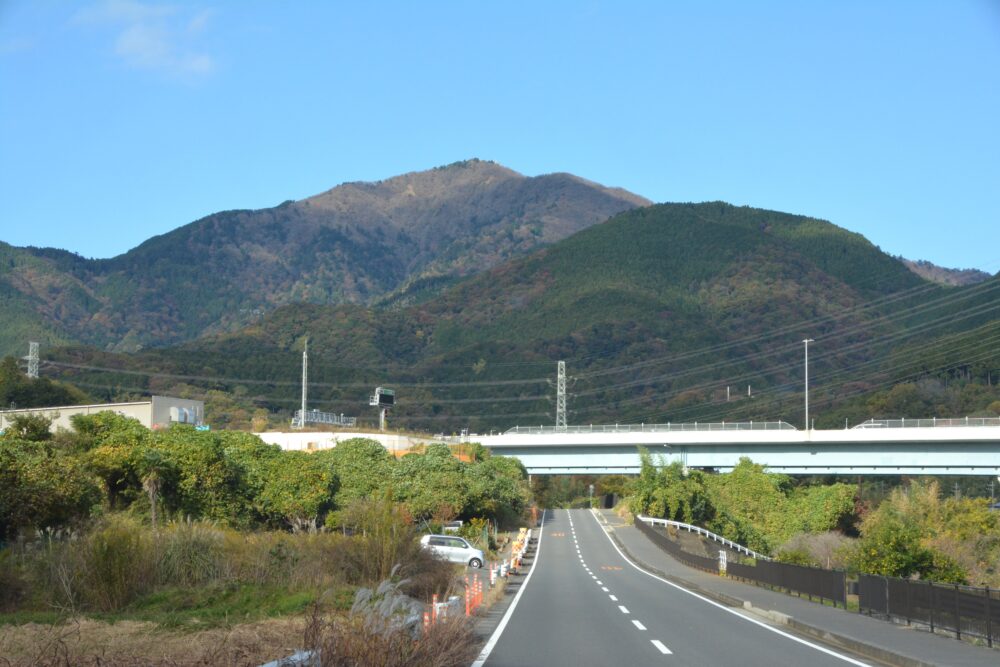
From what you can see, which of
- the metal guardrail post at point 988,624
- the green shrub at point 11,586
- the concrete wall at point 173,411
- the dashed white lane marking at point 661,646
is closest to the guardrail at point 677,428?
the concrete wall at point 173,411

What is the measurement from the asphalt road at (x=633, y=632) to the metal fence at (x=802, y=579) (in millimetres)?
2699

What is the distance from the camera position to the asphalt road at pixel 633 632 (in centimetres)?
1595

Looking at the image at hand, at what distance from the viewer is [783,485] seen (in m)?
82.2

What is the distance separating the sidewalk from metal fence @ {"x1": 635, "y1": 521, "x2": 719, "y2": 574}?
19.8 ft

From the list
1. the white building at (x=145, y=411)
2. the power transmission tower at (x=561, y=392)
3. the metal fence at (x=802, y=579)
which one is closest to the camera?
the metal fence at (x=802, y=579)

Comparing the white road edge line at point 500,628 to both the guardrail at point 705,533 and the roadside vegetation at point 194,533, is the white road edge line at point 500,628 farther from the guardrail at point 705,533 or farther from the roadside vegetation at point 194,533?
the guardrail at point 705,533

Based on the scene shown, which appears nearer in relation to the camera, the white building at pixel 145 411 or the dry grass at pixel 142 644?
the dry grass at pixel 142 644

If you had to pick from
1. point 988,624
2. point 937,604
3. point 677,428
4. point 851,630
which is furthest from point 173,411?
point 988,624

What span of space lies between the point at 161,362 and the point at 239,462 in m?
88.5

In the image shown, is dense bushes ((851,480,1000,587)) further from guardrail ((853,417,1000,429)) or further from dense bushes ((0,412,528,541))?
dense bushes ((0,412,528,541))

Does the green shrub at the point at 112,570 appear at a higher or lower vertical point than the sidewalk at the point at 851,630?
higher

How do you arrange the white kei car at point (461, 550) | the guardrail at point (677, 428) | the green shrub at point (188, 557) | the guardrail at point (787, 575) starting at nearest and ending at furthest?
the green shrub at point (188, 557) → the guardrail at point (787, 575) → the white kei car at point (461, 550) → the guardrail at point (677, 428)

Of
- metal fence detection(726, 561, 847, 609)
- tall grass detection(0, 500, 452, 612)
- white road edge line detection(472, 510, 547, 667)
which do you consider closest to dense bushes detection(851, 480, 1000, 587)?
metal fence detection(726, 561, 847, 609)

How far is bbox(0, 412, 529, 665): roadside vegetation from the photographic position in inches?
727
